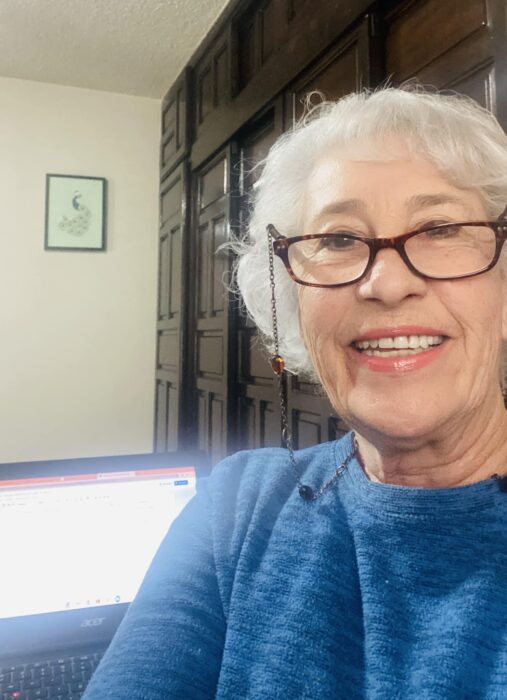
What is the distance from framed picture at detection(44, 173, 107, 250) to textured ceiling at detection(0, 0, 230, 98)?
514mm

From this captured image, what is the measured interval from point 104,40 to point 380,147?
7.32 ft

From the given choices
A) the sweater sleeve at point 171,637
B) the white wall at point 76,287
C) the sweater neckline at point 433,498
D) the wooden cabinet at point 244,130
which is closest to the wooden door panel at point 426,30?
the wooden cabinet at point 244,130

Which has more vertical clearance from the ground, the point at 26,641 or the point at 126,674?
the point at 126,674

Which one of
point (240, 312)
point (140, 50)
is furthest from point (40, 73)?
point (240, 312)

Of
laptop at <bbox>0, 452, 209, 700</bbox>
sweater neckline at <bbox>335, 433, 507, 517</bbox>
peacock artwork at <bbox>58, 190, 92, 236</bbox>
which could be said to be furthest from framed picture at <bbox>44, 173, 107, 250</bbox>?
sweater neckline at <bbox>335, 433, 507, 517</bbox>

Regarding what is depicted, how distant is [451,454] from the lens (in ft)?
2.10

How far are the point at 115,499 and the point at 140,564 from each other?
0.15m

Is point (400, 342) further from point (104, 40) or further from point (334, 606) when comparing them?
point (104, 40)

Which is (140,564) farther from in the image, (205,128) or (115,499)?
(205,128)

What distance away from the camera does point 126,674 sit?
1.85 feet

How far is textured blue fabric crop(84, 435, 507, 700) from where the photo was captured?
1.68 ft

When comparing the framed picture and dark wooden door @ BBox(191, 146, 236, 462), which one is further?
the framed picture

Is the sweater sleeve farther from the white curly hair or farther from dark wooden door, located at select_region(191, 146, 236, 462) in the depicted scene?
dark wooden door, located at select_region(191, 146, 236, 462)

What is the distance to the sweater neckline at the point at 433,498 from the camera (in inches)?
22.7
